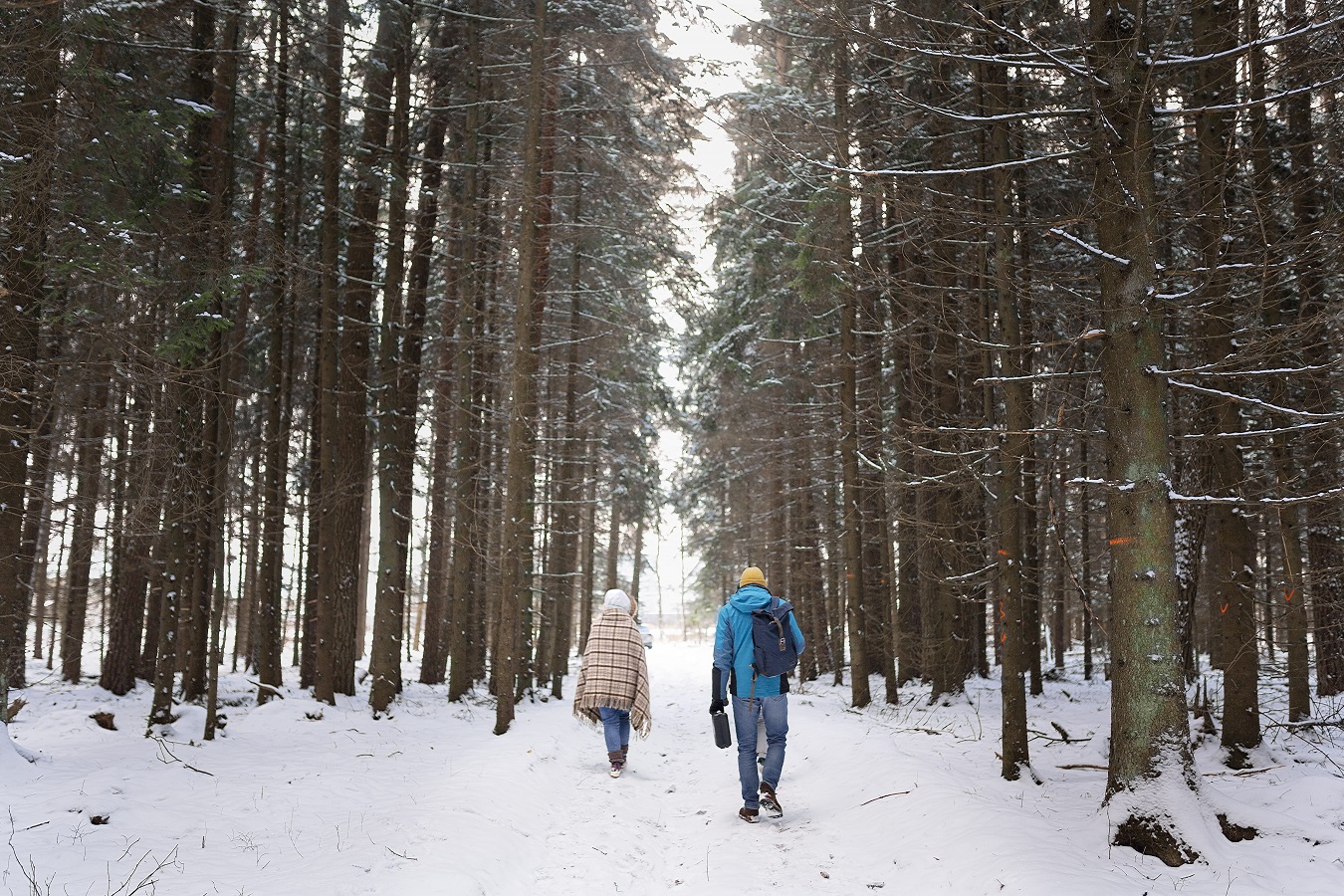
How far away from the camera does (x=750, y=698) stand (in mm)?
7137

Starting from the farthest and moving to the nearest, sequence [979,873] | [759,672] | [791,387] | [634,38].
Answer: [791,387] < [634,38] < [759,672] < [979,873]

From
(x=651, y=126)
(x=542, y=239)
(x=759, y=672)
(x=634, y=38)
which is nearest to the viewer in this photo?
(x=759, y=672)

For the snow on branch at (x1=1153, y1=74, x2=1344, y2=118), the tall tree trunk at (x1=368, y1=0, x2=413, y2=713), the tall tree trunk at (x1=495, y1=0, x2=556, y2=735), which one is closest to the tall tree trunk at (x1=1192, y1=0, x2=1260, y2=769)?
the snow on branch at (x1=1153, y1=74, x2=1344, y2=118)

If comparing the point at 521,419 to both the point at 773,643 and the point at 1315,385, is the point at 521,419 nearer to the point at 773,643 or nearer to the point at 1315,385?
the point at 773,643

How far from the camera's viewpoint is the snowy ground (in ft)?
16.2

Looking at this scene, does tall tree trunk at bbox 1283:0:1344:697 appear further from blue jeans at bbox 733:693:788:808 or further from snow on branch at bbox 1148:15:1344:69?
blue jeans at bbox 733:693:788:808

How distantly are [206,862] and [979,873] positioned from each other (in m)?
5.04

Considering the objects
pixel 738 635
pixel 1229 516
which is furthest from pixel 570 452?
pixel 1229 516

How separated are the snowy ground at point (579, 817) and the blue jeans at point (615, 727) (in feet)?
1.28

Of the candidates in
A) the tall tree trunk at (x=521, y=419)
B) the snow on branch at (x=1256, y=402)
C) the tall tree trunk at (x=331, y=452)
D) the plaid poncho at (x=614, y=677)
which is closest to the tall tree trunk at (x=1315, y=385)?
the snow on branch at (x=1256, y=402)

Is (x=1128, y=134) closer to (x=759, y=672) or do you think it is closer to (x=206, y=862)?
(x=759, y=672)

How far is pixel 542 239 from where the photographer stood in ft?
41.9

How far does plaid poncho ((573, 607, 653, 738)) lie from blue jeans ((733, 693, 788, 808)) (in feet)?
7.31

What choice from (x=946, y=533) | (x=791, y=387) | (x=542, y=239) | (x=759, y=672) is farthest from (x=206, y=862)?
(x=791, y=387)
